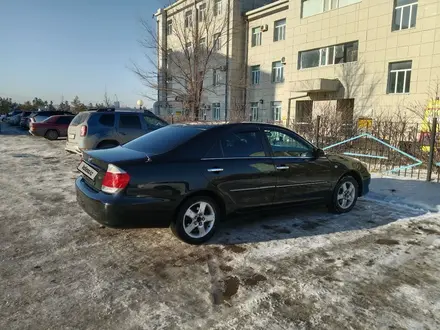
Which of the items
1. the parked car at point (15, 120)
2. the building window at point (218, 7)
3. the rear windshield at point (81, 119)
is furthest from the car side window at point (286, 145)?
the parked car at point (15, 120)

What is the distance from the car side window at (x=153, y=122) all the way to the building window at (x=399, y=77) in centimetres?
1528

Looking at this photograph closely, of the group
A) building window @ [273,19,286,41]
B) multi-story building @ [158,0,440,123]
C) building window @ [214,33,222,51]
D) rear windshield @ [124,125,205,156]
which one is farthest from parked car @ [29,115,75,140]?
building window @ [273,19,286,41]

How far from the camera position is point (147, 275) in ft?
11.1

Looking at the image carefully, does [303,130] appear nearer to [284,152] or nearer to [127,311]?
[284,152]

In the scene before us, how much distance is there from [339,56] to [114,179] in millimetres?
21995

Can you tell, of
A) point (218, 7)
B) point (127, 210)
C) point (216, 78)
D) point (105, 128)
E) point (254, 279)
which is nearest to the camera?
point (254, 279)

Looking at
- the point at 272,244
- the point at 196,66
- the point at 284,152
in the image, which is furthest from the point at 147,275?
the point at 196,66

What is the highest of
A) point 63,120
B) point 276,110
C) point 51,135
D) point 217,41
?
point 217,41

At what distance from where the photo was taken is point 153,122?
10.9 meters

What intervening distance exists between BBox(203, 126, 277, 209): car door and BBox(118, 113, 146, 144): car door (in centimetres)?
626

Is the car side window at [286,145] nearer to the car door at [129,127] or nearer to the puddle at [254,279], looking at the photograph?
the puddle at [254,279]

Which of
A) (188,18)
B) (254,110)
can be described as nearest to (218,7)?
(188,18)

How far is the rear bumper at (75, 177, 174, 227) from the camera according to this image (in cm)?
365

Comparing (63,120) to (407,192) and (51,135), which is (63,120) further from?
(407,192)
